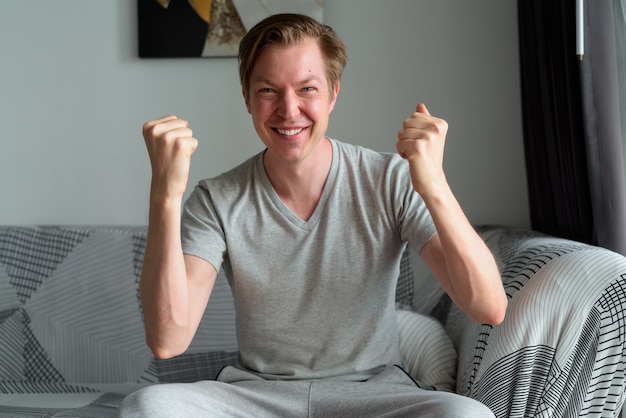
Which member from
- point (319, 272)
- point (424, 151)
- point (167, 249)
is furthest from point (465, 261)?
point (167, 249)

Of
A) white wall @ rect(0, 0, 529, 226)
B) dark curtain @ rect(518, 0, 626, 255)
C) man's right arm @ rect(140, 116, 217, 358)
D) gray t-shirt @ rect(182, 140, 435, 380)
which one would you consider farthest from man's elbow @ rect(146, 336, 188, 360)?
white wall @ rect(0, 0, 529, 226)

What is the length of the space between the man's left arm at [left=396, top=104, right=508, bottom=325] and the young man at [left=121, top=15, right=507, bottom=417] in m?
0.03

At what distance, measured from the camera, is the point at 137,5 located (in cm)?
271

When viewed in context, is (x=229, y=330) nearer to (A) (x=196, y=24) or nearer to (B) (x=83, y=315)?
(B) (x=83, y=315)

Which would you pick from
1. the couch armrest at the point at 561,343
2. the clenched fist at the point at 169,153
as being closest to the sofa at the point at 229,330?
the couch armrest at the point at 561,343

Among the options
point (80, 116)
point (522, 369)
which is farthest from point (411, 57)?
point (522, 369)

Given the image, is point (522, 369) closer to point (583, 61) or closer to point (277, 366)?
point (277, 366)

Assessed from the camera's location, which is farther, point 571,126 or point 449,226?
point 571,126

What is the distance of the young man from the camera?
1.57 metres

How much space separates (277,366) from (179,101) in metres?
1.33

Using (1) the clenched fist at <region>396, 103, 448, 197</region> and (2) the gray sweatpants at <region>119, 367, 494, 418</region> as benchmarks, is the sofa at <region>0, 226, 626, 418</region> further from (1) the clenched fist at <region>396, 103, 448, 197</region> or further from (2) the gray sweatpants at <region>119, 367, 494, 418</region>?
(1) the clenched fist at <region>396, 103, 448, 197</region>

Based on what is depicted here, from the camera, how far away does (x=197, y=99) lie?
2.74 m

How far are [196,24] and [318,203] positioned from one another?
4.01 feet

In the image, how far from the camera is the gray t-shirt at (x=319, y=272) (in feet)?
5.52
